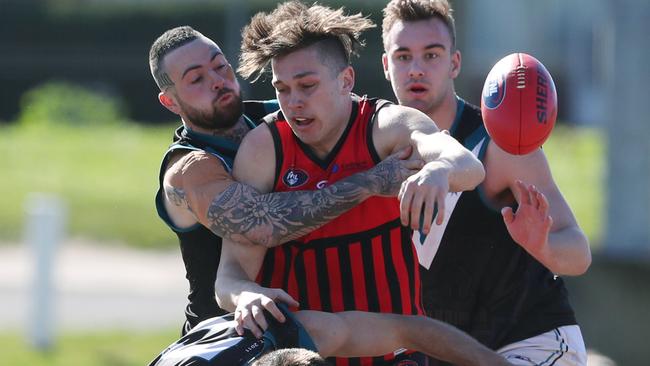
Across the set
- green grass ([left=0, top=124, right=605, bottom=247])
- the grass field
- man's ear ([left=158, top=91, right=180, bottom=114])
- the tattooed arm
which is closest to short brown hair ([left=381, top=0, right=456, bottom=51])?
man's ear ([left=158, top=91, right=180, bottom=114])

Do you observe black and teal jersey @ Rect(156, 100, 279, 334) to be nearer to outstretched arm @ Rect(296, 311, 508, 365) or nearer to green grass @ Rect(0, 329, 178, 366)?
outstretched arm @ Rect(296, 311, 508, 365)

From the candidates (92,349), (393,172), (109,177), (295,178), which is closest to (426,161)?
(393,172)

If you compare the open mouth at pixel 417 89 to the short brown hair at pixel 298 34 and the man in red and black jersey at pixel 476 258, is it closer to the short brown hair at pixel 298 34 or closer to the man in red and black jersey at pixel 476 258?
the man in red and black jersey at pixel 476 258

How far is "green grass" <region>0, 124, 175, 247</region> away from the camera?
17.6m

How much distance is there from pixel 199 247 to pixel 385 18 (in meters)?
1.49

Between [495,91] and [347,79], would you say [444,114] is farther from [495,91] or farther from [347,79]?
[347,79]

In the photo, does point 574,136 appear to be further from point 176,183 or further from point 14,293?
point 176,183

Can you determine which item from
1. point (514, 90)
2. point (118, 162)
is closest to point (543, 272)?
point (514, 90)

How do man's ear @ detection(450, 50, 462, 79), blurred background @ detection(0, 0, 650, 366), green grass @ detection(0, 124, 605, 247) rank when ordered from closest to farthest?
man's ear @ detection(450, 50, 462, 79)
blurred background @ detection(0, 0, 650, 366)
green grass @ detection(0, 124, 605, 247)

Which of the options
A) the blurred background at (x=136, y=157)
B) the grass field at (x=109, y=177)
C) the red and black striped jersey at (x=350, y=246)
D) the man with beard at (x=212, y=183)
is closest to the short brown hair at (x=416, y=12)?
the man with beard at (x=212, y=183)

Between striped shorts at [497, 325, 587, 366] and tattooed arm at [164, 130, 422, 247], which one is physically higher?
tattooed arm at [164, 130, 422, 247]

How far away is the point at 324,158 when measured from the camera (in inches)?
195

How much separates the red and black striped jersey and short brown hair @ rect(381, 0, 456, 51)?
0.96 metres

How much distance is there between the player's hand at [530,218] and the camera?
15.6 ft
